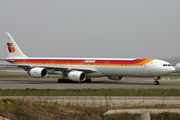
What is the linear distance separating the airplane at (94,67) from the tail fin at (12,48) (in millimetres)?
1036

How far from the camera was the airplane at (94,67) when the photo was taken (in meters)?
44.8

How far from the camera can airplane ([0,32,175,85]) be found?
44750mm

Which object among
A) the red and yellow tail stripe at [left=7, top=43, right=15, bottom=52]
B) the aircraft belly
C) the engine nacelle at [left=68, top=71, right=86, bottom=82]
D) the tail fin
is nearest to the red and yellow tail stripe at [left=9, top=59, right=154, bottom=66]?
the aircraft belly

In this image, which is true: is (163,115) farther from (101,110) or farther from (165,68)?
(165,68)

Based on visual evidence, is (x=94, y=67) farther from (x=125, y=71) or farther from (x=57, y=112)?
(x=57, y=112)

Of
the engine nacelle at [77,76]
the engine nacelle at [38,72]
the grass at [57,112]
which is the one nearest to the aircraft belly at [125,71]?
the engine nacelle at [77,76]

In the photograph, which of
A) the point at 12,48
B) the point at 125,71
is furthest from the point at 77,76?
the point at 12,48

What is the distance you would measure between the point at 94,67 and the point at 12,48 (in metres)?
19.9

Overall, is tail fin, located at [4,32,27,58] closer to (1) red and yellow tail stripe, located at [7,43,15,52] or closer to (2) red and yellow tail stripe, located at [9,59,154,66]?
(1) red and yellow tail stripe, located at [7,43,15,52]

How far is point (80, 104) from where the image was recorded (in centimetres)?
2331

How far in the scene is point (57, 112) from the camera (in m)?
20.8

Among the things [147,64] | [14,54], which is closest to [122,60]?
[147,64]

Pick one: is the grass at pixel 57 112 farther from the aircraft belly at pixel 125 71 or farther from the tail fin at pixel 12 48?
the tail fin at pixel 12 48

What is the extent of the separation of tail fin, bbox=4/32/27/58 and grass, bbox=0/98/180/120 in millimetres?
37795
